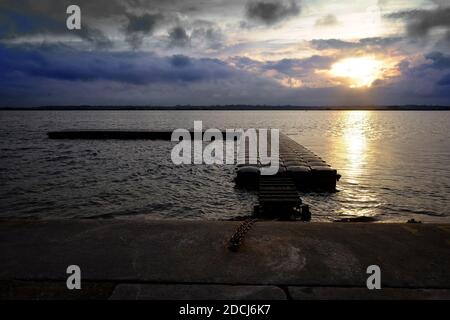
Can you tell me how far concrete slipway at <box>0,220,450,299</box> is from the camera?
3.28 m

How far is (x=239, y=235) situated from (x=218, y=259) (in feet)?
2.17

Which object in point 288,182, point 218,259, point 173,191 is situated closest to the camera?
point 218,259

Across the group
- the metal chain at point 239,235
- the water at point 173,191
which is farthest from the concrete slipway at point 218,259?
the water at point 173,191

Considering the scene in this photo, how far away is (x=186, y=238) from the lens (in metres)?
4.53

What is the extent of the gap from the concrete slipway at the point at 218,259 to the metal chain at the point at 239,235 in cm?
10

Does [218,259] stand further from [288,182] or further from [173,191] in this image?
[173,191]

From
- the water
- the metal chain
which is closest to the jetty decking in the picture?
the water

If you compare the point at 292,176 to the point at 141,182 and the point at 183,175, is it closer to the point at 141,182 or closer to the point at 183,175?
the point at 183,175

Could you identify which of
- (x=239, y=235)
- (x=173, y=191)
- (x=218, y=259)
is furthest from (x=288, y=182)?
(x=218, y=259)

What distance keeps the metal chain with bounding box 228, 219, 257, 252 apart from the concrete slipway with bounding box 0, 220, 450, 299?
0.10m

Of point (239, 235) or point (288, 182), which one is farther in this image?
point (288, 182)

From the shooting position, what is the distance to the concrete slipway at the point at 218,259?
328 centimetres

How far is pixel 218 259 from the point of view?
12.8 ft

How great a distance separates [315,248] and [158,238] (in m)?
2.19
